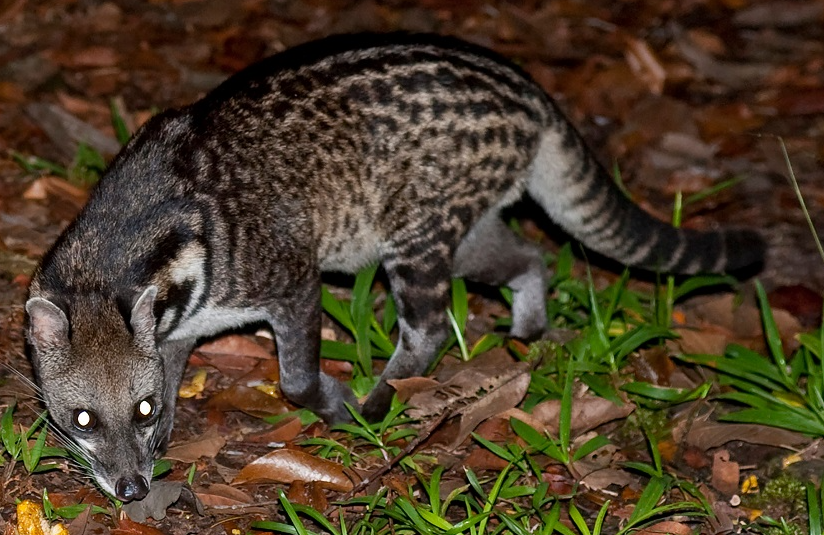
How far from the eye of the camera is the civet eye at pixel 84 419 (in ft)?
17.2

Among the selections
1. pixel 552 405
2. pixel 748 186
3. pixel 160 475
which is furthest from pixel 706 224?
pixel 160 475

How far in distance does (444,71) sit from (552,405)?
1974mm

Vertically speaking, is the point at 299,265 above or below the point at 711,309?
above

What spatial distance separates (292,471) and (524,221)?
3.30m

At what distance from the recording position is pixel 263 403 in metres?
6.43

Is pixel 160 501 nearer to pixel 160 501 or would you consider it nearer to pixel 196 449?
pixel 160 501

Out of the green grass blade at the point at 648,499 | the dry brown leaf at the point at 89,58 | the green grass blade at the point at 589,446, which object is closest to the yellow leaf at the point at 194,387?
the green grass blade at the point at 589,446

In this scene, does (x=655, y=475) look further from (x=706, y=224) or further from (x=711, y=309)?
(x=706, y=224)

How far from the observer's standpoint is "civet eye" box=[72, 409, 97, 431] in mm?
5234

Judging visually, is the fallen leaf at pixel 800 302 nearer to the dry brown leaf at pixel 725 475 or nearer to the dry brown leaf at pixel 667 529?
the dry brown leaf at pixel 725 475

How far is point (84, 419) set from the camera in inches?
207

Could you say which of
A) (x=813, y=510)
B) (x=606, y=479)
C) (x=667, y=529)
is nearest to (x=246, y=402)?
(x=606, y=479)

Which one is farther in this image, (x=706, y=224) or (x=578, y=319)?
(x=706, y=224)

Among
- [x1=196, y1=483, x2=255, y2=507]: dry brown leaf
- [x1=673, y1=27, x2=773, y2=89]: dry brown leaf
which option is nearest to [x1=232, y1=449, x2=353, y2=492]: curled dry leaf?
[x1=196, y1=483, x2=255, y2=507]: dry brown leaf
